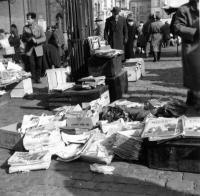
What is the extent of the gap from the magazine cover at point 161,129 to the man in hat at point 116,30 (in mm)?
7603

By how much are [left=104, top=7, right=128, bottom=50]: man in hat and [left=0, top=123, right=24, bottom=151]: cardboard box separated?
707 cm

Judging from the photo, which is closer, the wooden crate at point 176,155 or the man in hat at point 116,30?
the wooden crate at point 176,155

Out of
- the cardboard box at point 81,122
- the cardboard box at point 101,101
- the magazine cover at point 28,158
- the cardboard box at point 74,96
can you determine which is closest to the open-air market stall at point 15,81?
the cardboard box at point 74,96

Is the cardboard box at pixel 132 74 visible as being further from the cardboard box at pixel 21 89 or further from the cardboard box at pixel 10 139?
the cardboard box at pixel 10 139

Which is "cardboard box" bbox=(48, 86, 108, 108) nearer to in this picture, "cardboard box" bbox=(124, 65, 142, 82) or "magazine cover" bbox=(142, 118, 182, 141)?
"magazine cover" bbox=(142, 118, 182, 141)

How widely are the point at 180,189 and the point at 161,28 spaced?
11863 mm

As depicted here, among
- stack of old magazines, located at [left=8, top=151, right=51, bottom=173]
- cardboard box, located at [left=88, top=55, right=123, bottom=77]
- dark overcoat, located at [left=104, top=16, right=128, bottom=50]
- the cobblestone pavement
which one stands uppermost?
dark overcoat, located at [left=104, top=16, right=128, bottom=50]

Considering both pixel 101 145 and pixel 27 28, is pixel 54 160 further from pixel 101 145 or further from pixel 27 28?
pixel 27 28

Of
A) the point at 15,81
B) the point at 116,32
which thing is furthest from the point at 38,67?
the point at 116,32

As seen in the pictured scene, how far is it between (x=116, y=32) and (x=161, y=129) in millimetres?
7960

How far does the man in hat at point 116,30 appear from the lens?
12.0 metres

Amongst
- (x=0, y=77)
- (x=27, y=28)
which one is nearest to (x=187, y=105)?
(x=0, y=77)

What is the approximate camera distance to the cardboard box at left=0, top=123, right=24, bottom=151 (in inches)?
210

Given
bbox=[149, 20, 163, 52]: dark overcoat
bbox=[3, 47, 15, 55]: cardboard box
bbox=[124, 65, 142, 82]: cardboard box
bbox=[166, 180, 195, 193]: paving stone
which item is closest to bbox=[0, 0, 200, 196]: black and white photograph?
bbox=[166, 180, 195, 193]: paving stone
